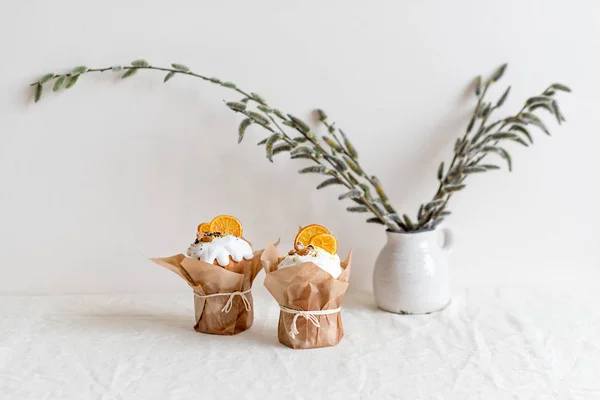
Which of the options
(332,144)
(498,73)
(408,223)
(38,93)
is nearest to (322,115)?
(332,144)

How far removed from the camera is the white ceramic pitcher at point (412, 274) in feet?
4.41

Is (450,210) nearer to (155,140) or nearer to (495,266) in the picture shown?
(495,266)

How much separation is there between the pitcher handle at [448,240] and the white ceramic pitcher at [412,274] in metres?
0.06

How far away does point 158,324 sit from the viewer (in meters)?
1.32

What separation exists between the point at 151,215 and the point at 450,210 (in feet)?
2.32

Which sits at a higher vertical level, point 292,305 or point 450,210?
point 450,210

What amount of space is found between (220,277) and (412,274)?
41cm

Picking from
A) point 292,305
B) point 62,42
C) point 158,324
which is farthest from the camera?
point 62,42

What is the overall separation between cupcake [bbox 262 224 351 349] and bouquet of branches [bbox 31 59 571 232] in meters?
0.20

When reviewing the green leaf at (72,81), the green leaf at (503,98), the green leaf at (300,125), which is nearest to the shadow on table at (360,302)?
the green leaf at (300,125)

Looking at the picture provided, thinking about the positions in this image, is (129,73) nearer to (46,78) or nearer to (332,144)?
(46,78)

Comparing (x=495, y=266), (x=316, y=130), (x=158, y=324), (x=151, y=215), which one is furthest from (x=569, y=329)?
(x=151, y=215)

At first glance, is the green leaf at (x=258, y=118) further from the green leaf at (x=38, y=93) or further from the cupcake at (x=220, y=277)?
the green leaf at (x=38, y=93)

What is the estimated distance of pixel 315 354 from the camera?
115 centimetres
